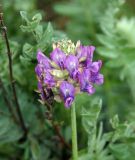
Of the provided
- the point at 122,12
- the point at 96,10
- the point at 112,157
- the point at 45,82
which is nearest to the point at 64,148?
the point at 112,157

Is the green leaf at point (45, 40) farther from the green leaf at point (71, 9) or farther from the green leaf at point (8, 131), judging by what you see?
the green leaf at point (71, 9)

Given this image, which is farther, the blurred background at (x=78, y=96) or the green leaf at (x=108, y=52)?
the green leaf at (x=108, y=52)

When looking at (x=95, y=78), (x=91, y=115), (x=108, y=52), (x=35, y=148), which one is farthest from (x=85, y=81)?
(x=108, y=52)

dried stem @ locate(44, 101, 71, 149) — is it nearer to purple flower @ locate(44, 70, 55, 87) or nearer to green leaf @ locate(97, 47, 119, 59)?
purple flower @ locate(44, 70, 55, 87)

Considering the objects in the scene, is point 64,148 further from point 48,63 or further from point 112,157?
point 48,63

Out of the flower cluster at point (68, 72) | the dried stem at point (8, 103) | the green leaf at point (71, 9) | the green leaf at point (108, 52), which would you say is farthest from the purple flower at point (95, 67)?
the green leaf at point (71, 9)

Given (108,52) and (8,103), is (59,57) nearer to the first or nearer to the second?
(8,103)

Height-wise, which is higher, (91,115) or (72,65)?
(72,65)
